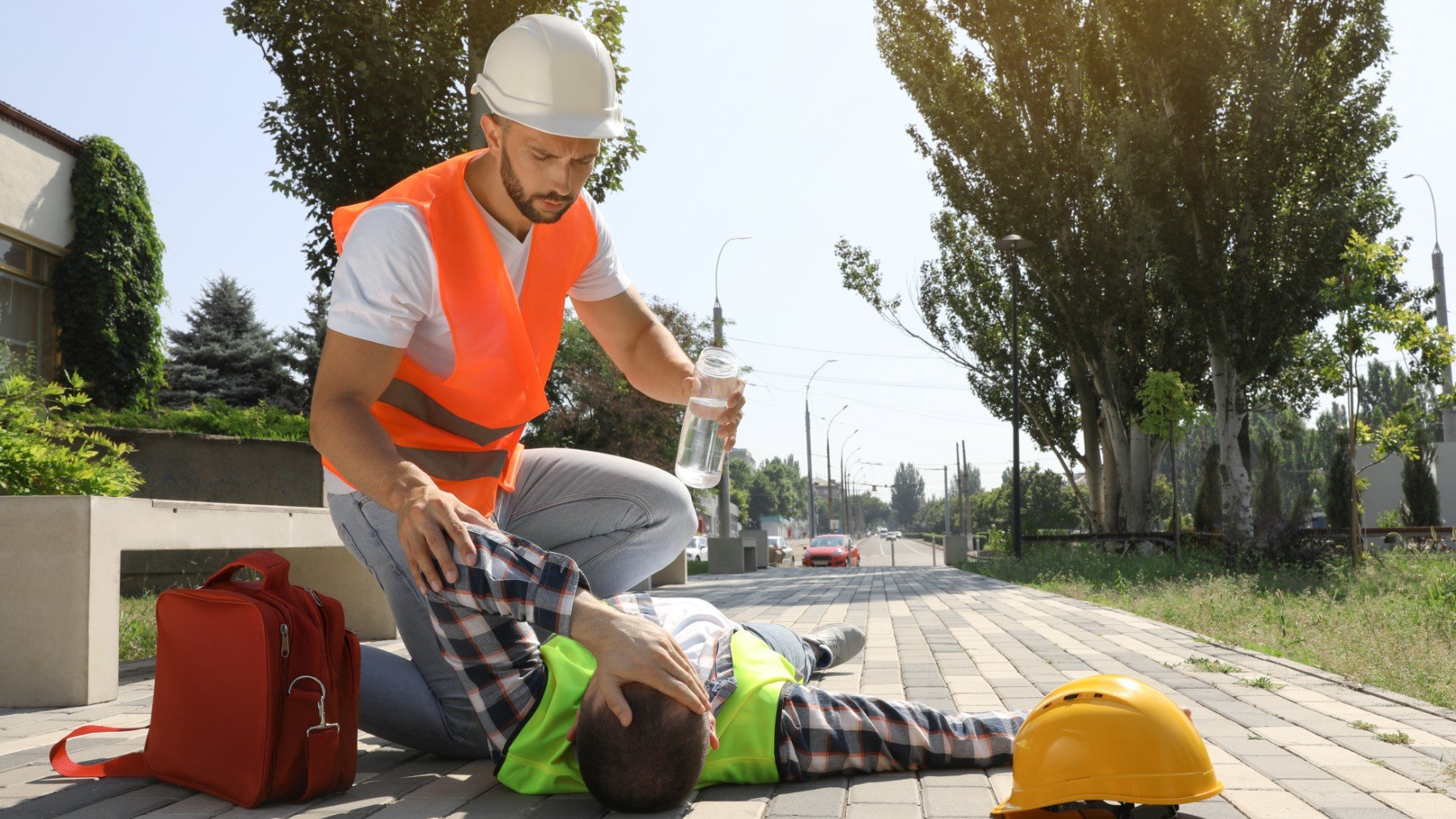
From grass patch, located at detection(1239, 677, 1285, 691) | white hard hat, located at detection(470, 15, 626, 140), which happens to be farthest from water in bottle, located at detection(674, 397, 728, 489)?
grass patch, located at detection(1239, 677, 1285, 691)

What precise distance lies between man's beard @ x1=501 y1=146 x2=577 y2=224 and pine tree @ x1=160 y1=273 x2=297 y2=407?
110 ft

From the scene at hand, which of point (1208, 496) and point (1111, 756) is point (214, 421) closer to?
point (1111, 756)

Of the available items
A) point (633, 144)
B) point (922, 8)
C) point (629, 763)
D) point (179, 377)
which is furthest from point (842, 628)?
point (179, 377)

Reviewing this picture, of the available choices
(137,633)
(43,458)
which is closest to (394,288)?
(43,458)

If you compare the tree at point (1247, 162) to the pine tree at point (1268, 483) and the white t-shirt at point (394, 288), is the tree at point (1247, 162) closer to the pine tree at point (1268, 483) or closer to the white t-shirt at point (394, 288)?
the pine tree at point (1268, 483)

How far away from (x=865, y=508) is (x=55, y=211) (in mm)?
171967

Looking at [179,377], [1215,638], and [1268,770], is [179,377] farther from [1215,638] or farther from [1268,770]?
[1268,770]

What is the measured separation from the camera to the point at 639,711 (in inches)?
94.5

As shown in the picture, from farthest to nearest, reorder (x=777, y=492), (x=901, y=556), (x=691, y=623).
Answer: (x=777, y=492) → (x=901, y=556) → (x=691, y=623)

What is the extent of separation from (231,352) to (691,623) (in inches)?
1358

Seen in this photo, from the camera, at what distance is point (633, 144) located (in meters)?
14.1

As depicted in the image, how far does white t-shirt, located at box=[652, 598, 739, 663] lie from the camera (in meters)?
3.16

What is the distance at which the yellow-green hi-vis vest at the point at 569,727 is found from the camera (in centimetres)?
282

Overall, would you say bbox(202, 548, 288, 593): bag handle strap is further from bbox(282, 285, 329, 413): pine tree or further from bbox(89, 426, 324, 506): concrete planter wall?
bbox(282, 285, 329, 413): pine tree
